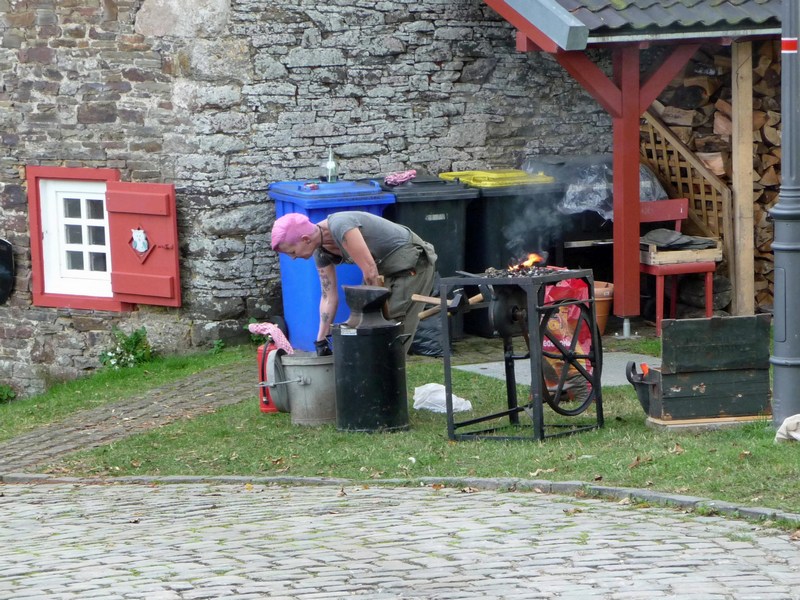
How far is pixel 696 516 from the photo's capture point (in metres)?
6.49

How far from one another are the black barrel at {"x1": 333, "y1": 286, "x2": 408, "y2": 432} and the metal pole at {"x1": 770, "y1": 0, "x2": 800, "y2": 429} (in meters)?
2.43

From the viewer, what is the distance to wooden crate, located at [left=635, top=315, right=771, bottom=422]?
811cm

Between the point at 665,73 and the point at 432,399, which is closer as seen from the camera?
the point at 432,399

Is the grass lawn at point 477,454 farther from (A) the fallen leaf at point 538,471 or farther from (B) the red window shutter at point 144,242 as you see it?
(B) the red window shutter at point 144,242

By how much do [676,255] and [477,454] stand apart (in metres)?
4.92

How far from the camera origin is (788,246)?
7723mm

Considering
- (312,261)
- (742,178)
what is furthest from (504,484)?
(742,178)

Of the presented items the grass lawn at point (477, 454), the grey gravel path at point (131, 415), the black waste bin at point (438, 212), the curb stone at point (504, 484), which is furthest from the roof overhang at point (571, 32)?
the curb stone at point (504, 484)

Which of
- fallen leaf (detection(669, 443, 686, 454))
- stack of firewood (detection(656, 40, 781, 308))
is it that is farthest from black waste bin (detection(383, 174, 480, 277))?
fallen leaf (detection(669, 443, 686, 454))

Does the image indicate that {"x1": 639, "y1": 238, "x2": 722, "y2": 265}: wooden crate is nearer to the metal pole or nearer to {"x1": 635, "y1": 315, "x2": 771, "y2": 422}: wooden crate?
{"x1": 635, "y1": 315, "x2": 771, "y2": 422}: wooden crate

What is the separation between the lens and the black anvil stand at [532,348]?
27.3 ft

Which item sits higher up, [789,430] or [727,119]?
[727,119]

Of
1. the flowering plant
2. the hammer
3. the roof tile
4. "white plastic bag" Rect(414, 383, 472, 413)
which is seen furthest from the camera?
the flowering plant

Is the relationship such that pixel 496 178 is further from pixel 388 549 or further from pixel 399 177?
pixel 388 549
